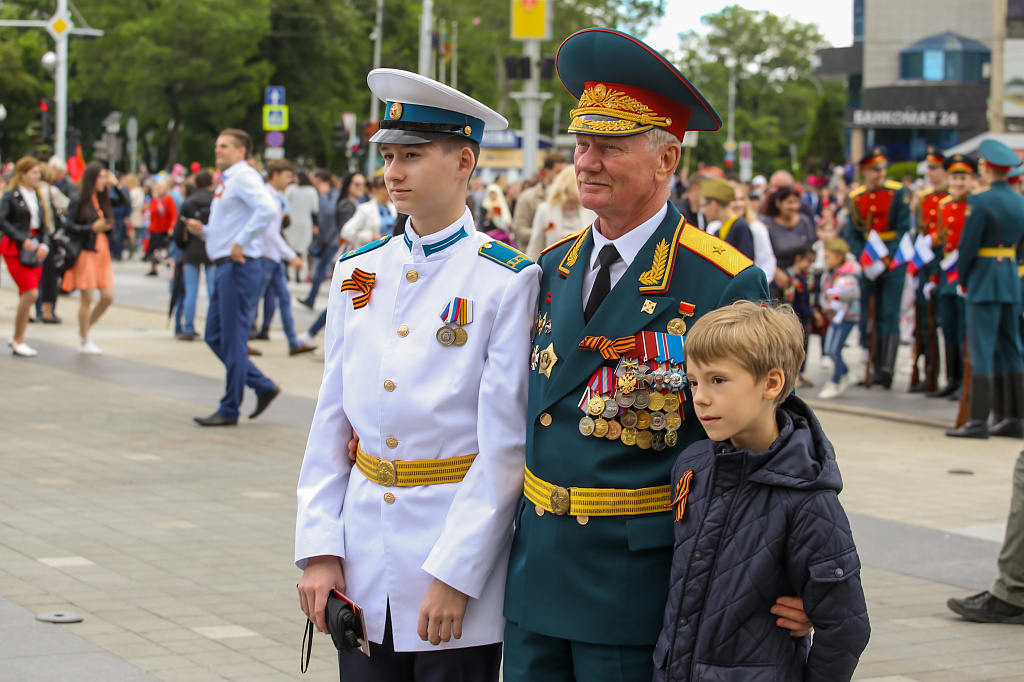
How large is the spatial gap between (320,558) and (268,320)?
1226 centimetres

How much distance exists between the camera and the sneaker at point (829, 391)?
1161 cm

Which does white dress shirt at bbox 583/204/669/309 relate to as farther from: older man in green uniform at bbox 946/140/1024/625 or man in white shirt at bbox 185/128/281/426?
older man in green uniform at bbox 946/140/1024/625

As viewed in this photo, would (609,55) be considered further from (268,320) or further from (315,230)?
(315,230)

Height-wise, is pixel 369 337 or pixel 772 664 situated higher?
pixel 369 337

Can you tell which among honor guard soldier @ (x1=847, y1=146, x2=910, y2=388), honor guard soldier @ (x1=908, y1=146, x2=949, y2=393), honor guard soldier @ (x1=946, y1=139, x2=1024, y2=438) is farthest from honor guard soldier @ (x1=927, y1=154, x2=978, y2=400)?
honor guard soldier @ (x1=946, y1=139, x2=1024, y2=438)

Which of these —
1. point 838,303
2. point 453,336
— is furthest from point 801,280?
point 453,336

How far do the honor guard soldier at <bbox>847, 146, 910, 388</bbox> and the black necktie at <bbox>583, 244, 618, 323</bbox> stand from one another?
10.1 m

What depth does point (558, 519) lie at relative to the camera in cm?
262

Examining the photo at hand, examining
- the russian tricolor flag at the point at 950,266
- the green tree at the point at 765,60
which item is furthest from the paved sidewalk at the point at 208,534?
the green tree at the point at 765,60

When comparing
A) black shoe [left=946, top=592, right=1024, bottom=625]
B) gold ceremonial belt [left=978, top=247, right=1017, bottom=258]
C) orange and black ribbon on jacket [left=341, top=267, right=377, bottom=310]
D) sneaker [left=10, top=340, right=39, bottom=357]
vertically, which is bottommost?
black shoe [left=946, top=592, right=1024, bottom=625]

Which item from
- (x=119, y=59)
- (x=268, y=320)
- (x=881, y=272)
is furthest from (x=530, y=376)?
(x=119, y=59)

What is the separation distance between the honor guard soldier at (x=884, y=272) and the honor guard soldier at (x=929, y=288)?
0.61 ft

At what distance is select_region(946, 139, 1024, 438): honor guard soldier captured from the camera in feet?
30.9

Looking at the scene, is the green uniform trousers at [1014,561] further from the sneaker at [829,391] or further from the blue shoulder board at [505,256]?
the sneaker at [829,391]
